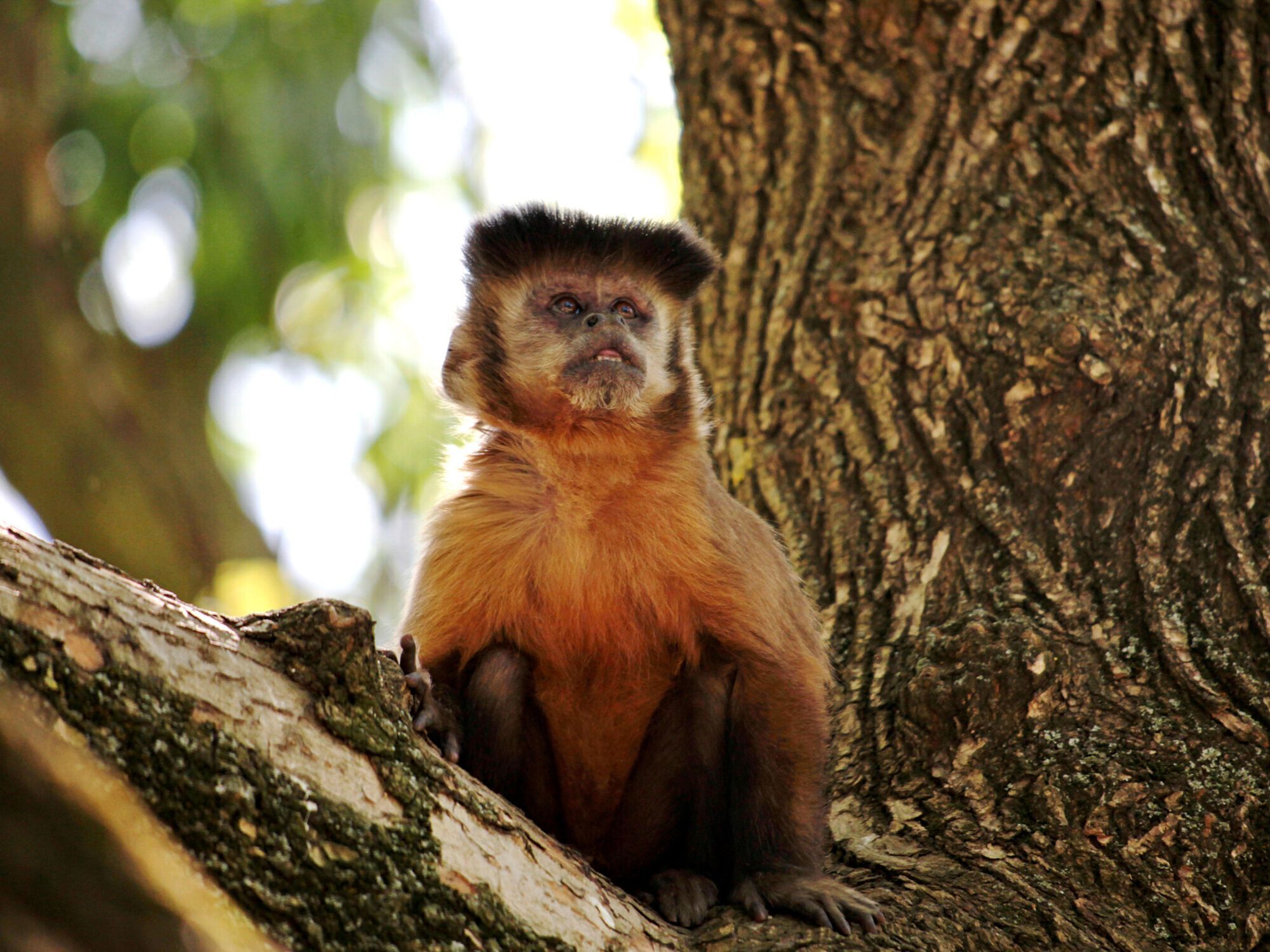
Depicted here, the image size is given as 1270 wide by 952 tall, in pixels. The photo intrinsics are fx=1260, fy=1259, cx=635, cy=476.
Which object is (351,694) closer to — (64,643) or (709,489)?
(64,643)

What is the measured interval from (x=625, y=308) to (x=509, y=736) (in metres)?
1.84

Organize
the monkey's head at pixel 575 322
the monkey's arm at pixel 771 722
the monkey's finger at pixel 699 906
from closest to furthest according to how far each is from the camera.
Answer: the monkey's finger at pixel 699 906 → the monkey's arm at pixel 771 722 → the monkey's head at pixel 575 322

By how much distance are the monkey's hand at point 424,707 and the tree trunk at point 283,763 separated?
2.37ft

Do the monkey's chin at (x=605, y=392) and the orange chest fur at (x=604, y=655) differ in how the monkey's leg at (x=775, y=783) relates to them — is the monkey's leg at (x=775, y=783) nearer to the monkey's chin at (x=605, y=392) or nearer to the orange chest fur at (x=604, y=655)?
the orange chest fur at (x=604, y=655)

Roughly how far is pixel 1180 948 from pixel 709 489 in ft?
6.57

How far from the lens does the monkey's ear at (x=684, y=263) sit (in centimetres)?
498

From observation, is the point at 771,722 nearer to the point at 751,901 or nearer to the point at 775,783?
the point at 775,783

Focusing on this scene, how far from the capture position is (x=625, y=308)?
4.95 metres

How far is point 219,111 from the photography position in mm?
8070

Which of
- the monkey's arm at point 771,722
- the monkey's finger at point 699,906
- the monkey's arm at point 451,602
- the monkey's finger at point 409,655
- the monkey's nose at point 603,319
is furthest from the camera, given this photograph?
the monkey's nose at point 603,319

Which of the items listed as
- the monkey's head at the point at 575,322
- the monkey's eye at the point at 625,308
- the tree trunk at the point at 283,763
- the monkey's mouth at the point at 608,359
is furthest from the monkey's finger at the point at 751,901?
the monkey's eye at the point at 625,308

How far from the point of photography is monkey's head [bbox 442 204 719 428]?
4.49 metres

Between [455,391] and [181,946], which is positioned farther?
[455,391]

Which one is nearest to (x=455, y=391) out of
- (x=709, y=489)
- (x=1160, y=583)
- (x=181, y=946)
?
(x=709, y=489)
